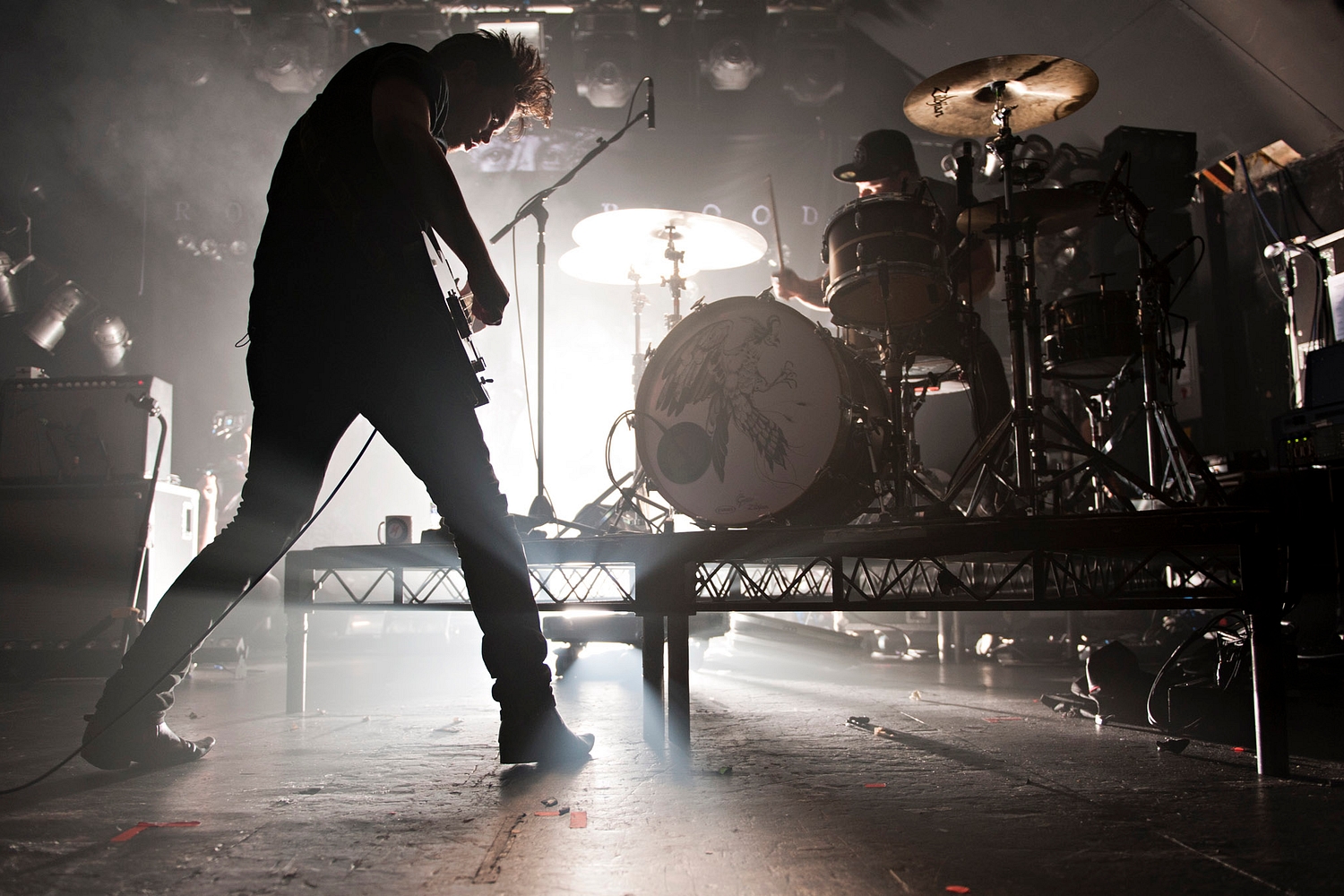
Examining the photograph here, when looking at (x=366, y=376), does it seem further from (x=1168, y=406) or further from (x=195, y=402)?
(x=195, y=402)

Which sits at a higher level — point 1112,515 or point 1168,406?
point 1168,406

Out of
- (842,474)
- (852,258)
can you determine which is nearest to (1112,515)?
(842,474)

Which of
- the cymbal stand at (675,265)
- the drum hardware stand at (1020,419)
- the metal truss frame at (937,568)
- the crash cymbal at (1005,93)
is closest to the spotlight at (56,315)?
the cymbal stand at (675,265)

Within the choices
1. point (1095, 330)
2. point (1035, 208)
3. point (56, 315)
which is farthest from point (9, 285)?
point (1095, 330)

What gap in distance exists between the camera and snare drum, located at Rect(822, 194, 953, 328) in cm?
344

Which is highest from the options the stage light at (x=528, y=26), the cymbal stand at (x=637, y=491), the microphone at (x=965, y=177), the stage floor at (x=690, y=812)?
the stage light at (x=528, y=26)

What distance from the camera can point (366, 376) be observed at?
6.37 ft

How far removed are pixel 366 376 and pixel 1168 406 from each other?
140 inches

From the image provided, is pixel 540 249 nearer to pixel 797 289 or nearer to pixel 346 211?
pixel 797 289

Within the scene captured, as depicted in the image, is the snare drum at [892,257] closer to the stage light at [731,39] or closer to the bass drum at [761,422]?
the bass drum at [761,422]

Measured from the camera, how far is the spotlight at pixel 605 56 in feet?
28.1

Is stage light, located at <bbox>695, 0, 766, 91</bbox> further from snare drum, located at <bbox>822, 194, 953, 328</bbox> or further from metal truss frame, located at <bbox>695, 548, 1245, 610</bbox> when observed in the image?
metal truss frame, located at <bbox>695, 548, 1245, 610</bbox>

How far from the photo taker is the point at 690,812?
1746 mm

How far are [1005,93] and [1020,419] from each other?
156 centimetres
